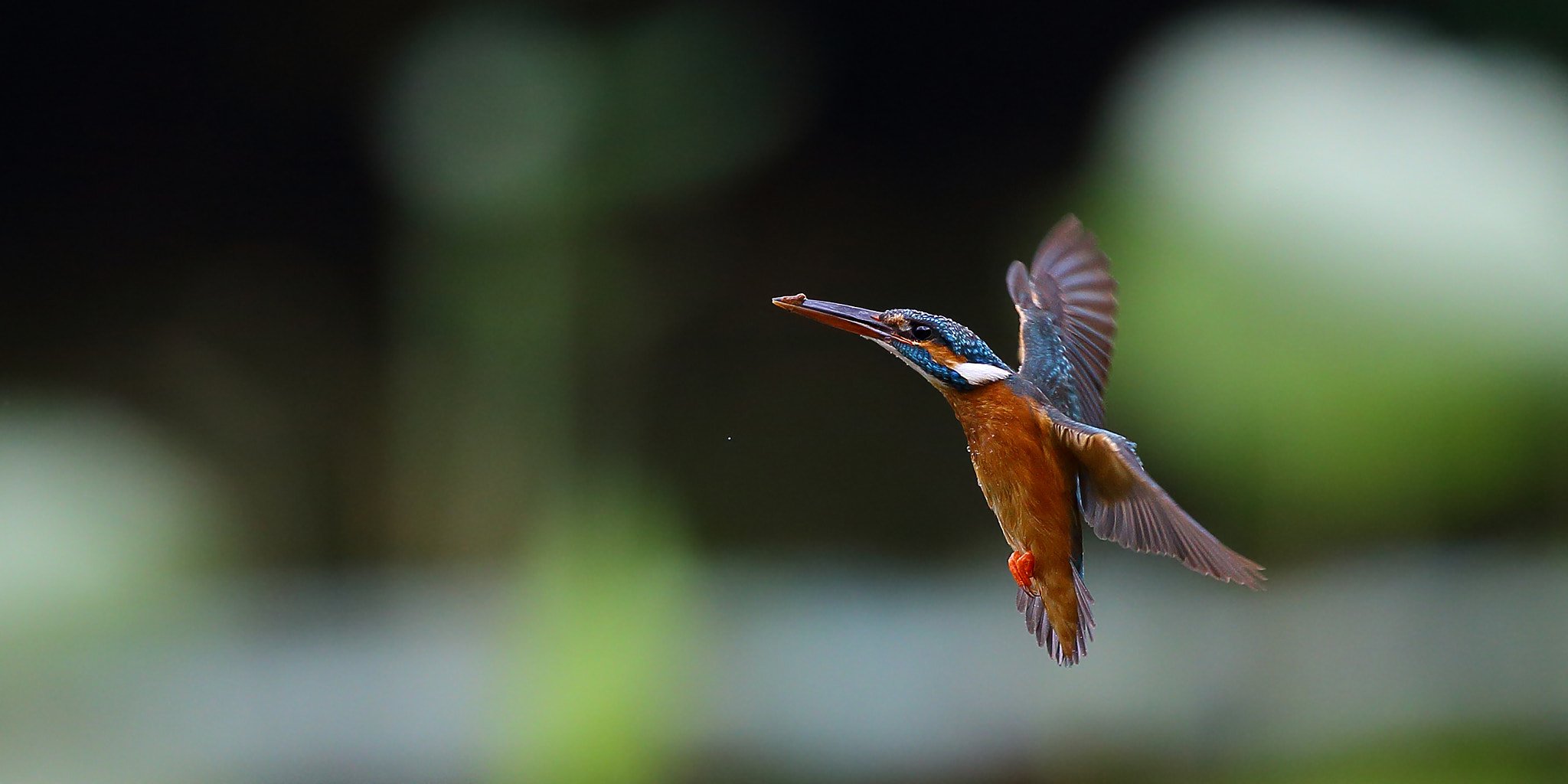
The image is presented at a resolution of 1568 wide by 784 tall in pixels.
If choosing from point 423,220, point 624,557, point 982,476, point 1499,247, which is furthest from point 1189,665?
point 982,476

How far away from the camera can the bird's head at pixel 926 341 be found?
0.28 metres

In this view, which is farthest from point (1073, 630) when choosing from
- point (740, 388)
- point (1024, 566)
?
point (740, 388)

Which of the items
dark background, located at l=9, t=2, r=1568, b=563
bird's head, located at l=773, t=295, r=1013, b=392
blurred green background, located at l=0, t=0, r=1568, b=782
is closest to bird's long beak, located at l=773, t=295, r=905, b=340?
bird's head, located at l=773, t=295, r=1013, b=392

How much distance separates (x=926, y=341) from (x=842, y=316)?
0.04 meters

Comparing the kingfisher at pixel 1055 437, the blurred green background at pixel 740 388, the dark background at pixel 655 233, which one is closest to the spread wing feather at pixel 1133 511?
the kingfisher at pixel 1055 437

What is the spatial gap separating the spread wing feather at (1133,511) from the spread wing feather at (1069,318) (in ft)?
0.13

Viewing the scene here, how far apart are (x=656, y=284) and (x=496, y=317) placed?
0.77 feet

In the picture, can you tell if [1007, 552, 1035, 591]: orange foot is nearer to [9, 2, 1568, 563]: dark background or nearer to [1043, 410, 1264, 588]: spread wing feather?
[1043, 410, 1264, 588]: spread wing feather

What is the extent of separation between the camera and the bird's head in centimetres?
28

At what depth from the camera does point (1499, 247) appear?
1.46 m

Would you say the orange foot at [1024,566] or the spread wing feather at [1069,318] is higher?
the spread wing feather at [1069,318]

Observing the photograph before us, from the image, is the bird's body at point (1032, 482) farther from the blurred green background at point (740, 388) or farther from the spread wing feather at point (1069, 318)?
the blurred green background at point (740, 388)

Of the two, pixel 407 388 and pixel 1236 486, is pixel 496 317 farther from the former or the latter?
pixel 1236 486

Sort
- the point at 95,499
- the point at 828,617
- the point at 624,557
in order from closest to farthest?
1. the point at 624,557
2. the point at 95,499
3. the point at 828,617
